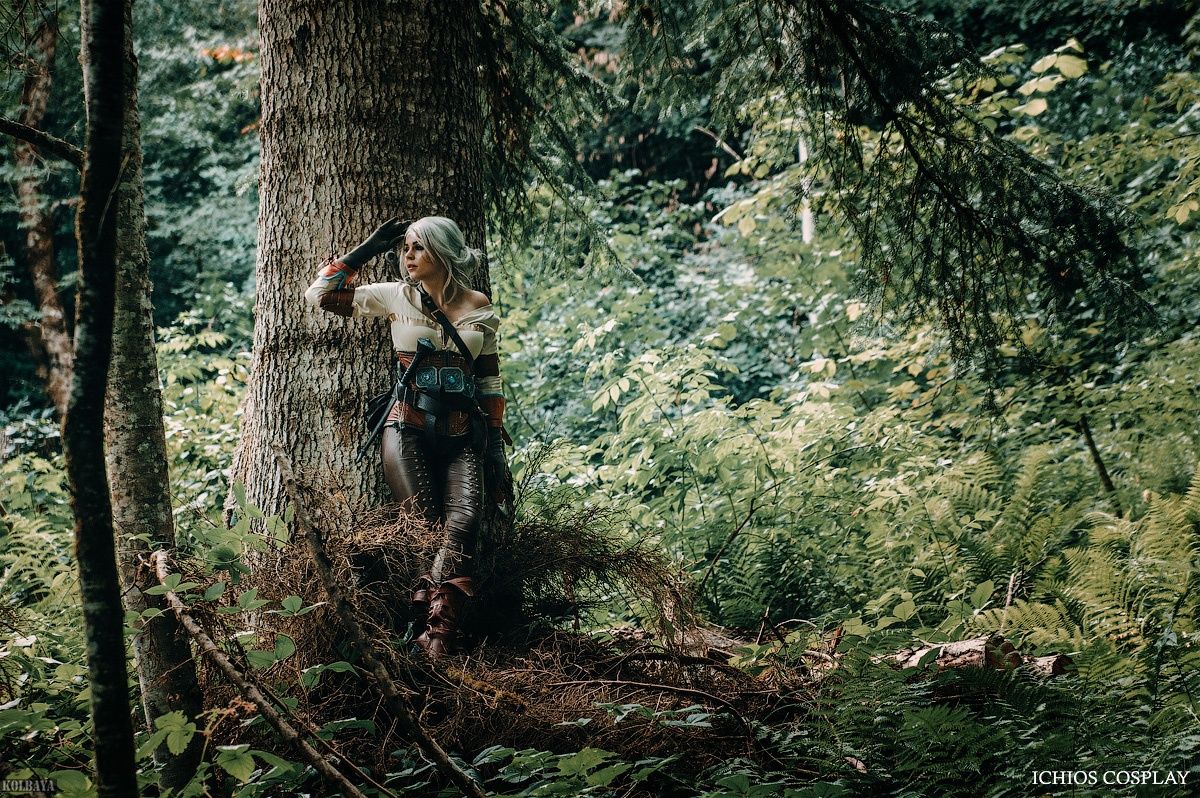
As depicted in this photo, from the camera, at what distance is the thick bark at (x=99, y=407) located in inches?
74.5

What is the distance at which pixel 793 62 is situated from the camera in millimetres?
4879

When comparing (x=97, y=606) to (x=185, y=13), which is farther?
(x=185, y=13)

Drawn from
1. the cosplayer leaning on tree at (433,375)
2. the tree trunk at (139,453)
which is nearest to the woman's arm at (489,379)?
the cosplayer leaning on tree at (433,375)

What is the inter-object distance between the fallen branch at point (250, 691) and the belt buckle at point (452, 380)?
1.48m

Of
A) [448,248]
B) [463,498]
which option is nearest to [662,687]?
[463,498]

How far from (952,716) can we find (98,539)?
97.6 inches

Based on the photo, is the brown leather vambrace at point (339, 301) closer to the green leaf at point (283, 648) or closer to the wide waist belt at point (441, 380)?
the wide waist belt at point (441, 380)

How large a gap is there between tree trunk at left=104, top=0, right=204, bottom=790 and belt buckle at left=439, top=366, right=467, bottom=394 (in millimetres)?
1268

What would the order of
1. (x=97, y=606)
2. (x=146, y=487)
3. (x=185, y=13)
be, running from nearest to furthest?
(x=97, y=606)
(x=146, y=487)
(x=185, y=13)

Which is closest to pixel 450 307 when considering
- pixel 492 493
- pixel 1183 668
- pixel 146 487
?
pixel 492 493

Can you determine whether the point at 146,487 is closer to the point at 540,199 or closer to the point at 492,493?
the point at 492,493

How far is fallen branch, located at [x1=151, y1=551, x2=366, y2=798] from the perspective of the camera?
2256mm

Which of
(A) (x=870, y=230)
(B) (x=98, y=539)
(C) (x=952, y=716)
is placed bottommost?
(C) (x=952, y=716)

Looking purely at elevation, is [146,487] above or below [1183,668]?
above
